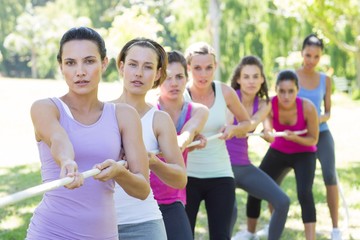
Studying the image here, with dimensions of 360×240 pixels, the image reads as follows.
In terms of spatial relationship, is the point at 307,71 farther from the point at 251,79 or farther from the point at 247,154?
the point at 247,154

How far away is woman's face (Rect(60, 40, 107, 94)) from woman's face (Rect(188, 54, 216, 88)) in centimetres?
195

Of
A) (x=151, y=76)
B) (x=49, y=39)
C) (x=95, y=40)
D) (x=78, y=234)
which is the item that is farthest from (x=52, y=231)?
(x=49, y=39)

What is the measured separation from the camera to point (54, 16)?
5550 centimetres

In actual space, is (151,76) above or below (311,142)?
above

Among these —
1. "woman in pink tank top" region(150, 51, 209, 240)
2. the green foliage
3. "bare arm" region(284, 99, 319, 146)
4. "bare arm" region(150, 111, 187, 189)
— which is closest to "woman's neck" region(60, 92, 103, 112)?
"bare arm" region(150, 111, 187, 189)

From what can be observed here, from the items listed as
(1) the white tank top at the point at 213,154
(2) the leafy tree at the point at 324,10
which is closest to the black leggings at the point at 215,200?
(1) the white tank top at the point at 213,154

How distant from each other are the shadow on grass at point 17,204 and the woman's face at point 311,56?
3.08 m

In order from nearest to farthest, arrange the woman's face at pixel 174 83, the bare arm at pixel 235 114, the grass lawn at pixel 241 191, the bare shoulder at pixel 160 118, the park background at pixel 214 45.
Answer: the bare shoulder at pixel 160 118 < the woman's face at pixel 174 83 < the bare arm at pixel 235 114 < the grass lawn at pixel 241 191 < the park background at pixel 214 45

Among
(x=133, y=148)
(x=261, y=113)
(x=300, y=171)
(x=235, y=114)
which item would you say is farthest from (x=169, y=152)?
(x=300, y=171)

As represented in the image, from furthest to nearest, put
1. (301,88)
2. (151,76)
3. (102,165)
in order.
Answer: (301,88)
(151,76)
(102,165)

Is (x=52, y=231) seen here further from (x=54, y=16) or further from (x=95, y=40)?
(x=54, y=16)

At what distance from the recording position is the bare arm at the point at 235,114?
454 cm

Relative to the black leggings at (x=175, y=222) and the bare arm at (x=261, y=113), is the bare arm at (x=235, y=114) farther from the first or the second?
the black leggings at (x=175, y=222)

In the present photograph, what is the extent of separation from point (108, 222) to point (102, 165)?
0.31 m
